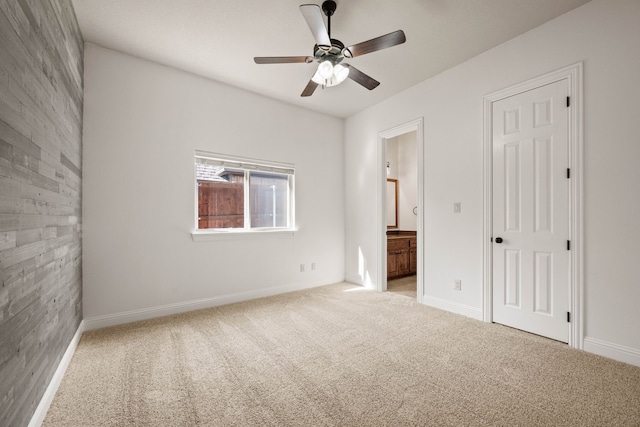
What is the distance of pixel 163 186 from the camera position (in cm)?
319

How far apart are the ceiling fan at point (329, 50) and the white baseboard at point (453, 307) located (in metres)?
2.60

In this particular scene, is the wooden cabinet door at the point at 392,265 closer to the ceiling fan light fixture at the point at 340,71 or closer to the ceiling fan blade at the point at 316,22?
the ceiling fan light fixture at the point at 340,71

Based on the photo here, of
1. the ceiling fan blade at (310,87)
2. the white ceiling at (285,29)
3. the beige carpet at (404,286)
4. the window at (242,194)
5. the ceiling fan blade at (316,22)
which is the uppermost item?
the white ceiling at (285,29)

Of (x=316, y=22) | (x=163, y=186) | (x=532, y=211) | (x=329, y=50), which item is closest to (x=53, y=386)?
(x=163, y=186)

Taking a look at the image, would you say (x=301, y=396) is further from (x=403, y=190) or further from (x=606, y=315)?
(x=403, y=190)

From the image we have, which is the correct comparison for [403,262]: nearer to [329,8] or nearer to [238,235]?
[238,235]

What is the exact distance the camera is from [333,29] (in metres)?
2.61

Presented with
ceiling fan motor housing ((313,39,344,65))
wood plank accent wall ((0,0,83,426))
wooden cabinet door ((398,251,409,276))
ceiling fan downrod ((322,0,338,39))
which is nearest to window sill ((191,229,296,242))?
wood plank accent wall ((0,0,83,426))

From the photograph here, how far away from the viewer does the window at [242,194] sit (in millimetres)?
3551

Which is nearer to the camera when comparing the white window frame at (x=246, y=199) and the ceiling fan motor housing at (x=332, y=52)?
the ceiling fan motor housing at (x=332, y=52)

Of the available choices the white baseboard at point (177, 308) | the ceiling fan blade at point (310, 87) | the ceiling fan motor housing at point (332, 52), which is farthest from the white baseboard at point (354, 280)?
the ceiling fan motor housing at point (332, 52)

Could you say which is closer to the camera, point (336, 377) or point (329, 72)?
point (336, 377)

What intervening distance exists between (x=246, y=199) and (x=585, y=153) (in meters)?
3.62

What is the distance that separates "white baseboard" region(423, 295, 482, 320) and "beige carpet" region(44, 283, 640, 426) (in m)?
0.15
